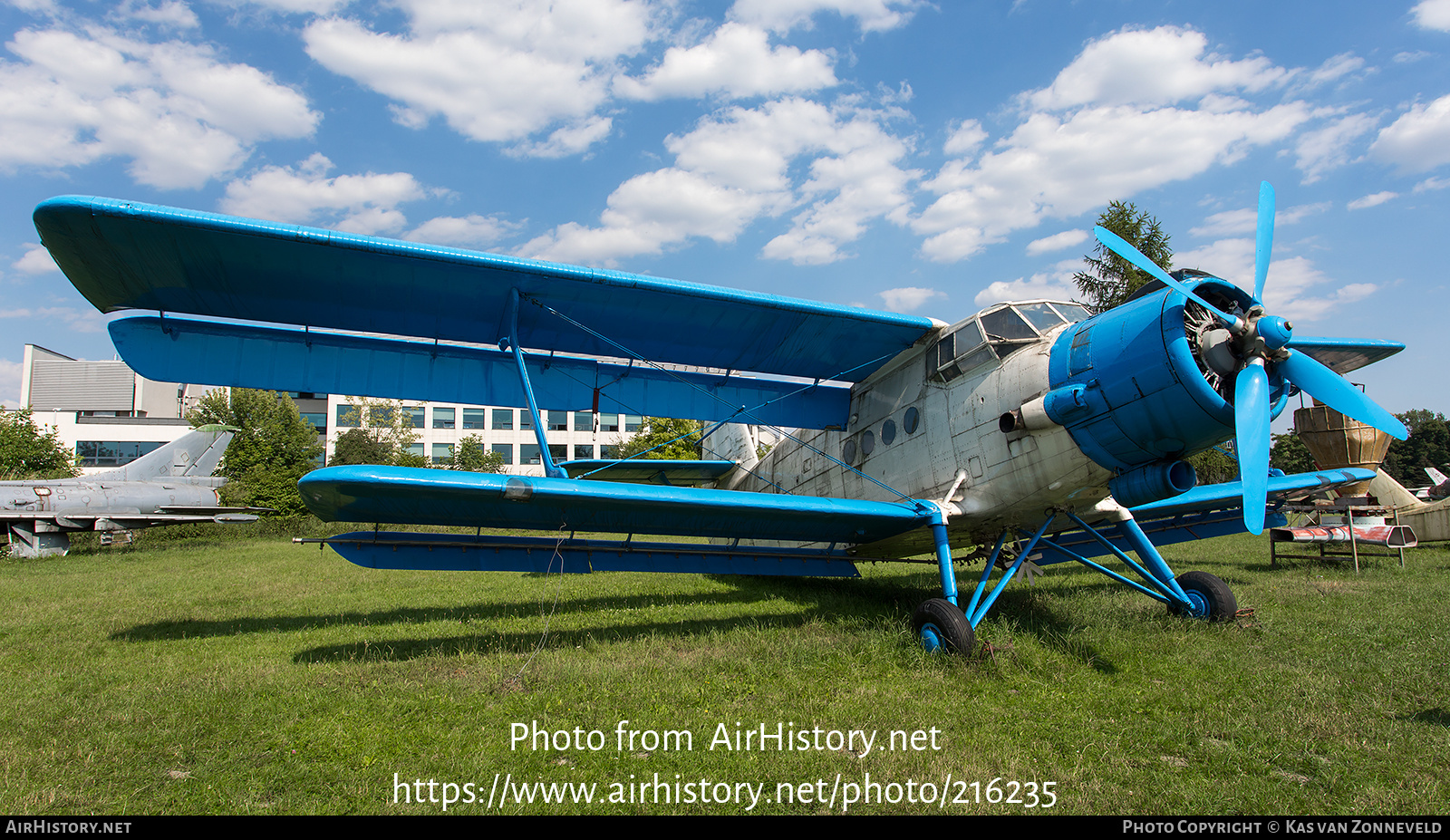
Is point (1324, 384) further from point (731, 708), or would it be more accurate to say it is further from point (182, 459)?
point (182, 459)

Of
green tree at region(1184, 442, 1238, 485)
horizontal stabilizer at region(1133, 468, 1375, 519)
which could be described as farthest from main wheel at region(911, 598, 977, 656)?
green tree at region(1184, 442, 1238, 485)

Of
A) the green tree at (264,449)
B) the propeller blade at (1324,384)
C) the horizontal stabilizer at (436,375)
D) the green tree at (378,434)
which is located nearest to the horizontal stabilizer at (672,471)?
the horizontal stabilizer at (436,375)

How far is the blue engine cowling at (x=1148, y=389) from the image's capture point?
499 centimetres

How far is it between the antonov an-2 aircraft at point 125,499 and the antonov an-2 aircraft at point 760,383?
1868 centimetres

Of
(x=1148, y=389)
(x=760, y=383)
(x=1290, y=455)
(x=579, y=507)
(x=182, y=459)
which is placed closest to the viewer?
(x=1148, y=389)

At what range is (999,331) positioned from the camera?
6562 millimetres

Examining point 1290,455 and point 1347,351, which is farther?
point 1290,455

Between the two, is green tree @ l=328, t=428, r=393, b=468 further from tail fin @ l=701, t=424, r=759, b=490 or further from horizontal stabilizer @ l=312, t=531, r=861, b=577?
horizontal stabilizer @ l=312, t=531, r=861, b=577

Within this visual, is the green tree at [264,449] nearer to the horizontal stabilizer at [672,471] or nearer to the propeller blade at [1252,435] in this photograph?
the horizontal stabilizer at [672,471]

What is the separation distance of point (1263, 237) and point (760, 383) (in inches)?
221

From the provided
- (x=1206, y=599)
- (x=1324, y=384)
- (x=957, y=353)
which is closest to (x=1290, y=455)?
(x=1206, y=599)

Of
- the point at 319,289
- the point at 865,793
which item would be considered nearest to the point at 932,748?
the point at 865,793

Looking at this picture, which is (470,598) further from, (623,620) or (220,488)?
(220,488)

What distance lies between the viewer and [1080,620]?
22.4ft
